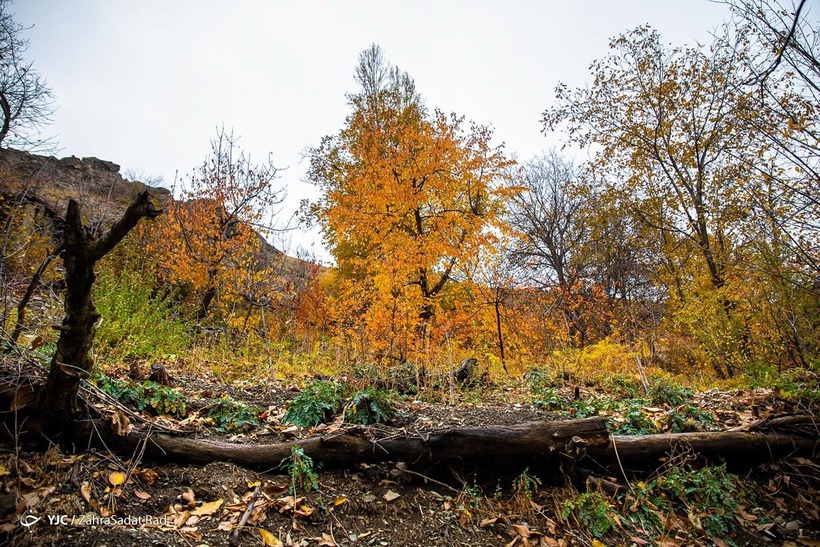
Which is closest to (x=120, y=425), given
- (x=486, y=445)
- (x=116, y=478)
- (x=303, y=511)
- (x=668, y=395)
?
(x=116, y=478)

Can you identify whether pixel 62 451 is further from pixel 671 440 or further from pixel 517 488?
pixel 671 440

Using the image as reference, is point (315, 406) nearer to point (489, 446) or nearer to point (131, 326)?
point (489, 446)

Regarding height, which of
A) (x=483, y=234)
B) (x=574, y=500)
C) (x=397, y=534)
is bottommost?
(x=397, y=534)

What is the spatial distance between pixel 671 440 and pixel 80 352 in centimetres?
418

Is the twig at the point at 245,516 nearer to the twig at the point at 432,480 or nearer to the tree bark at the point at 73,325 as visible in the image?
the twig at the point at 432,480

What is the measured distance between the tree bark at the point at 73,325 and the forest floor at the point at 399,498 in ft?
0.65

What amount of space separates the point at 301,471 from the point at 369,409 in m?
0.90

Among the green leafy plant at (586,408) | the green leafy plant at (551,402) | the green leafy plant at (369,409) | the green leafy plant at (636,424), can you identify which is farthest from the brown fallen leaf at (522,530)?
the green leafy plant at (551,402)

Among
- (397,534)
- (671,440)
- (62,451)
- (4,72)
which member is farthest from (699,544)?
(4,72)

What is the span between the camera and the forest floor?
1.89 m

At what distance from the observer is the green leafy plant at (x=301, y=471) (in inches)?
94.7

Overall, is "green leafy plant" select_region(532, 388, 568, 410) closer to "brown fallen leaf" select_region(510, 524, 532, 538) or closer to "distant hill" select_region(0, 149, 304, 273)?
"brown fallen leaf" select_region(510, 524, 532, 538)

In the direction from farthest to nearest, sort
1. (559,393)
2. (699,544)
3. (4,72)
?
(4,72)
(559,393)
(699,544)

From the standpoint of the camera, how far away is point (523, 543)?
230cm
